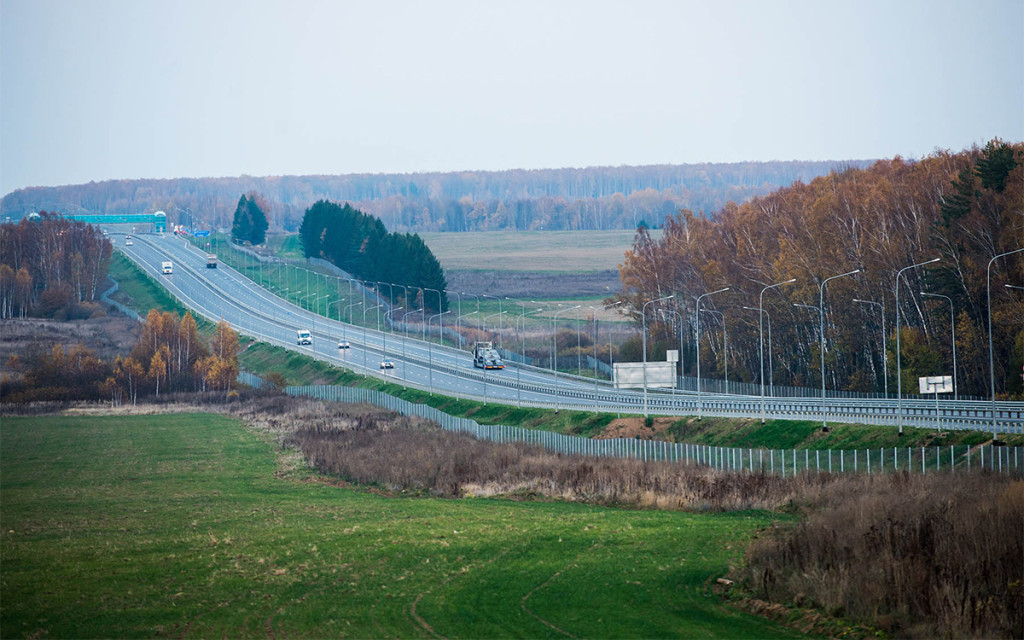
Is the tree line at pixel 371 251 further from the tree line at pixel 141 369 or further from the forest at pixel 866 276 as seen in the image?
the forest at pixel 866 276

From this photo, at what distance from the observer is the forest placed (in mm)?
69312

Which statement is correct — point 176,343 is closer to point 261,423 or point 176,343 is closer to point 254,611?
point 261,423

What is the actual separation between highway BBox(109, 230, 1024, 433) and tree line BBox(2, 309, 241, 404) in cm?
1343

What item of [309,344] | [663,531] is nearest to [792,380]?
[309,344]

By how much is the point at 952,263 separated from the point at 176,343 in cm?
7166

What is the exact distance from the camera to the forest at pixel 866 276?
6931 cm

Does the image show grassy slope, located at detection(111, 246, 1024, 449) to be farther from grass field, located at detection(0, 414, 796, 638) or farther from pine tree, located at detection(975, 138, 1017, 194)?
pine tree, located at detection(975, 138, 1017, 194)

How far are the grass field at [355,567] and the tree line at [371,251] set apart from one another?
100 m

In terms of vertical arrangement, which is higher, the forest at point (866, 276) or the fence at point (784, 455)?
A: the forest at point (866, 276)

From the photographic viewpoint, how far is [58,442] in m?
66.9

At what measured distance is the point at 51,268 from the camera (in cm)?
16162

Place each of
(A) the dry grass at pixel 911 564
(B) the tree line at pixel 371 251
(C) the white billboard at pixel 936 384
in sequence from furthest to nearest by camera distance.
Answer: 1. (B) the tree line at pixel 371 251
2. (C) the white billboard at pixel 936 384
3. (A) the dry grass at pixel 911 564

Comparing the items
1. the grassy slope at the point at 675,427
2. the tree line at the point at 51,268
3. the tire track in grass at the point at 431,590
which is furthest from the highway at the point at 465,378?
the tire track in grass at the point at 431,590

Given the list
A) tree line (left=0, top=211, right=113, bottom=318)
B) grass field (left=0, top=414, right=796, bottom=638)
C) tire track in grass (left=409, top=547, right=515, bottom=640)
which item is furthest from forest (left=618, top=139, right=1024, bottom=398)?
tree line (left=0, top=211, right=113, bottom=318)
